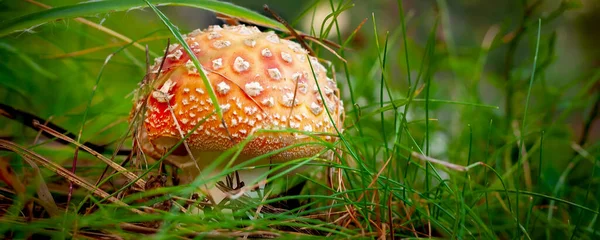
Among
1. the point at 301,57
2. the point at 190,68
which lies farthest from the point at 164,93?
the point at 301,57

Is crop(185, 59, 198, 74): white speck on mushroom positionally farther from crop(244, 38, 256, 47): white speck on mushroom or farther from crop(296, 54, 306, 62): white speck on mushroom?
crop(296, 54, 306, 62): white speck on mushroom

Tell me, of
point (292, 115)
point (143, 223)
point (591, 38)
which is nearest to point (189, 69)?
point (292, 115)

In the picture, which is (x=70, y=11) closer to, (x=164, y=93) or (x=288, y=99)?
(x=164, y=93)

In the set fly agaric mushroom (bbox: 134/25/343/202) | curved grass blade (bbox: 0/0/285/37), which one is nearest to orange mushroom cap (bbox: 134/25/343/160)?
fly agaric mushroom (bbox: 134/25/343/202)

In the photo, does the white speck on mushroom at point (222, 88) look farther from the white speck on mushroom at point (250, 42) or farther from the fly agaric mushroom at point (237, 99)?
the white speck on mushroom at point (250, 42)

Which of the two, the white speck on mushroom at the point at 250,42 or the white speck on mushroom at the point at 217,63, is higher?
the white speck on mushroom at the point at 250,42

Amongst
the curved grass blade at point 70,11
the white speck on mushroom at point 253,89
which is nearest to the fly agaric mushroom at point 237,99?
the white speck on mushroom at point 253,89

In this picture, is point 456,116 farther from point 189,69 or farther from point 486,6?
point 486,6
